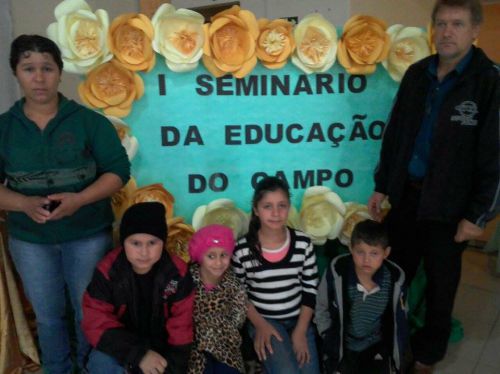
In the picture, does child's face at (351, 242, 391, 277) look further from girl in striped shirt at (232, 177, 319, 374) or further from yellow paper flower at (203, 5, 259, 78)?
yellow paper flower at (203, 5, 259, 78)

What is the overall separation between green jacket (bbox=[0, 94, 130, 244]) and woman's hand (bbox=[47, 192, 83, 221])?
0.07 metres

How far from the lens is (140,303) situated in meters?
1.39

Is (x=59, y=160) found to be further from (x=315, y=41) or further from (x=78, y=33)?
(x=315, y=41)

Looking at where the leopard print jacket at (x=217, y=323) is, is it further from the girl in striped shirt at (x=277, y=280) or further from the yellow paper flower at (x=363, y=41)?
the yellow paper flower at (x=363, y=41)

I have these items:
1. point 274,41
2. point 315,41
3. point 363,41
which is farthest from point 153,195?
point 363,41

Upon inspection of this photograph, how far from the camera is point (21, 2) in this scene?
2.56m

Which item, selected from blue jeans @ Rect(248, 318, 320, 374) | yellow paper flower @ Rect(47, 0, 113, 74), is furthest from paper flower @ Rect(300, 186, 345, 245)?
yellow paper flower @ Rect(47, 0, 113, 74)

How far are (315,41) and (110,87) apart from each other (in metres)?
0.81

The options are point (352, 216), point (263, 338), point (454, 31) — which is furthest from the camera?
point (352, 216)

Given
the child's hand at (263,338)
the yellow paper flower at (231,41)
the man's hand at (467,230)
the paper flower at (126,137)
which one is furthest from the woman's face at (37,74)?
the man's hand at (467,230)

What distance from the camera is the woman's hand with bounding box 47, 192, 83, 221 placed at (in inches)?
50.9

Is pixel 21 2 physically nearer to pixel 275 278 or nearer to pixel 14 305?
pixel 14 305

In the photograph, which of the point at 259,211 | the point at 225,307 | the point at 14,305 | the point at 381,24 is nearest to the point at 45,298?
the point at 14,305

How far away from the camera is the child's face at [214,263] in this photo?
1.46 meters
